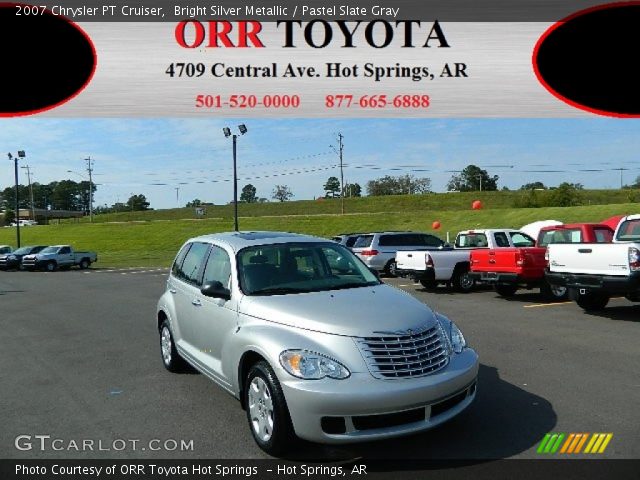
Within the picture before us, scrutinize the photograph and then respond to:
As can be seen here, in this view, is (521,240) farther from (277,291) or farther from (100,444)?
(100,444)

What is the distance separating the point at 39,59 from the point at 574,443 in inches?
233

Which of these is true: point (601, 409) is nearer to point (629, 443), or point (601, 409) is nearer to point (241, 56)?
point (629, 443)

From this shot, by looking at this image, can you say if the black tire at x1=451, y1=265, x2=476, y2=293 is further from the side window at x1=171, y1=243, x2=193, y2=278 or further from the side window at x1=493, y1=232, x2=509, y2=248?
the side window at x1=171, y1=243, x2=193, y2=278

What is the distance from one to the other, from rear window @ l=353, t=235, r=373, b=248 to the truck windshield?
10.3 metres

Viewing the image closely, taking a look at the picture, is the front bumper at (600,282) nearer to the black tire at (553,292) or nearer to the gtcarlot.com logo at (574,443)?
the black tire at (553,292)

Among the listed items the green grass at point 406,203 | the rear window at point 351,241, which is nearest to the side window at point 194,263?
the rear window at point 351,241

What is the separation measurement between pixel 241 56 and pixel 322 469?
4.30m

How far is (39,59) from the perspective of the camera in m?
5.30

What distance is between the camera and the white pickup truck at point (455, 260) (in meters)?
14.4

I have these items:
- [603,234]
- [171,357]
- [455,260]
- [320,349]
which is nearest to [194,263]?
[171,357]

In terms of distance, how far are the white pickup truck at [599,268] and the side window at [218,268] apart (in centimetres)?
717

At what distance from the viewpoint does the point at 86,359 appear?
738 centimetres

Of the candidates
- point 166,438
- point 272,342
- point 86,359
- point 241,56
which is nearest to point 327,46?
point 241,56

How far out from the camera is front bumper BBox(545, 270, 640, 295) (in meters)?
9.09
